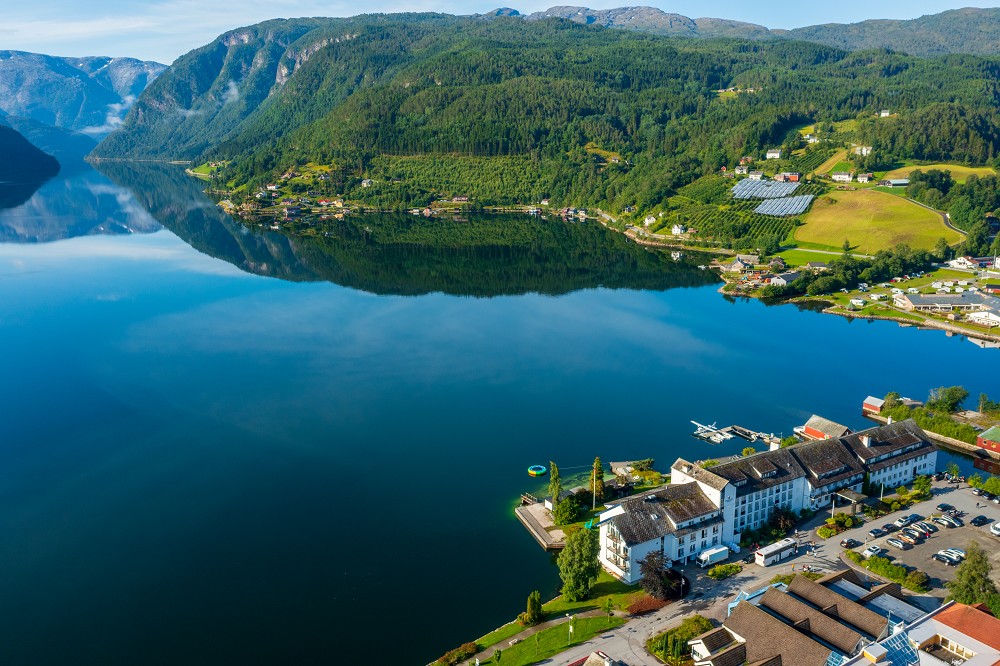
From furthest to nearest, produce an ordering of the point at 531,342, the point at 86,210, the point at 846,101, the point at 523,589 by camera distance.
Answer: the point at 846,101
the point at 86,210
the point at 531,342
the point at 523,589

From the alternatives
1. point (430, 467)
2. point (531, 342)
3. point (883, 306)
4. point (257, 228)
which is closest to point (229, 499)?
point (430, 467)

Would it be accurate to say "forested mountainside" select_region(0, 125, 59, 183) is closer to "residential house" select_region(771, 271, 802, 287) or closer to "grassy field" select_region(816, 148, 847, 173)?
"grassy field" select_region(816, 148, 847, 173)

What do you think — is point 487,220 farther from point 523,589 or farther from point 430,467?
point 523,589

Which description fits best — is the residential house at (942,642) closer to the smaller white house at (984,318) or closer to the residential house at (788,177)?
the smaller white house at (984,318)

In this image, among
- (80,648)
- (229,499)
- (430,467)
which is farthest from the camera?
(430,467)

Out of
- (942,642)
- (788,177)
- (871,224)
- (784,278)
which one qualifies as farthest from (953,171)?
(942,642)

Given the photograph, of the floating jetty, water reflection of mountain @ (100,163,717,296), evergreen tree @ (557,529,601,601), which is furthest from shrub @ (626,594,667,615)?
water reflection of mountain @ (100,163,717,296)
